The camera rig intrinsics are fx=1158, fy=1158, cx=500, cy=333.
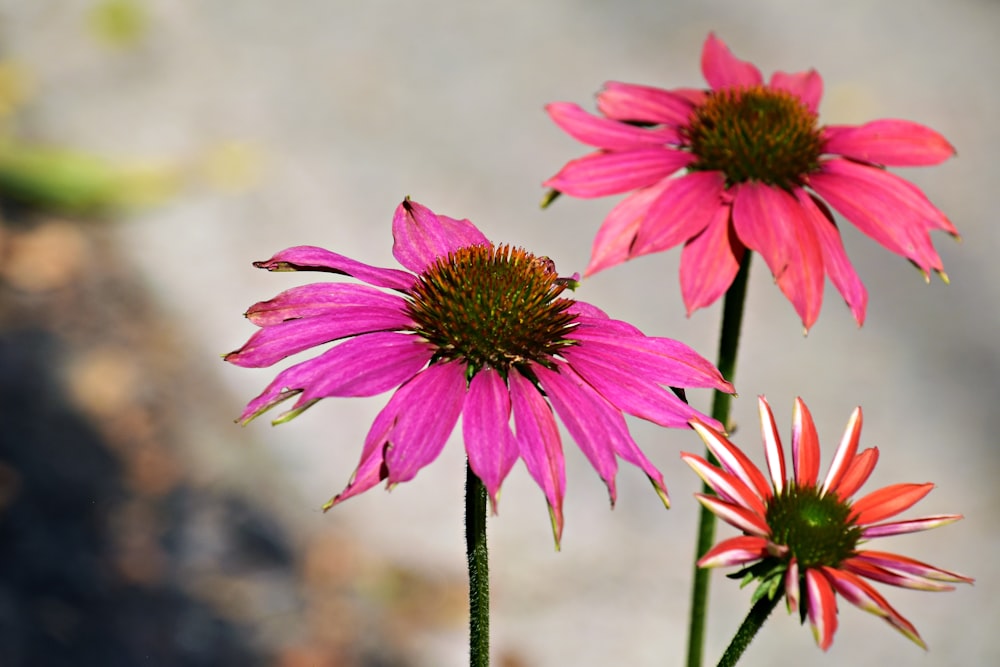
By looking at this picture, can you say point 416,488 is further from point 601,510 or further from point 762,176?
point 762,176

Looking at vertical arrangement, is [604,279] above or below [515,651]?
above

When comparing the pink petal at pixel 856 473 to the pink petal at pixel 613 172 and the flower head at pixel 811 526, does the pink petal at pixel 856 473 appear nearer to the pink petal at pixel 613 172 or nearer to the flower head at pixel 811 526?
the flower head at pixel 811 526

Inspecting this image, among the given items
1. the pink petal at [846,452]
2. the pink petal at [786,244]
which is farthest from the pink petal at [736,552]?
the pink petal at [786,244]

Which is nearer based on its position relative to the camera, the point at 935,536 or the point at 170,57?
the point at 935,536

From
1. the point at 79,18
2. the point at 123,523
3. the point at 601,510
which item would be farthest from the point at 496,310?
the point at 79,18

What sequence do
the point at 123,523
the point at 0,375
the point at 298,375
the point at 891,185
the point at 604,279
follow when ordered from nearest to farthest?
the point at 298,375 < the point at 891,185 < the point at 123,523 < the point at 0,375 < the point at 604,279

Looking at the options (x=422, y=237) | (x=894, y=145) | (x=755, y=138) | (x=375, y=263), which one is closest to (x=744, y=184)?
(x=755, y=138)

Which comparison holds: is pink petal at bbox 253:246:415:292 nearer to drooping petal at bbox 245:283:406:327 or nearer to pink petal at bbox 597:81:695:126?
drooping petal at bbox 245:283:406:327
